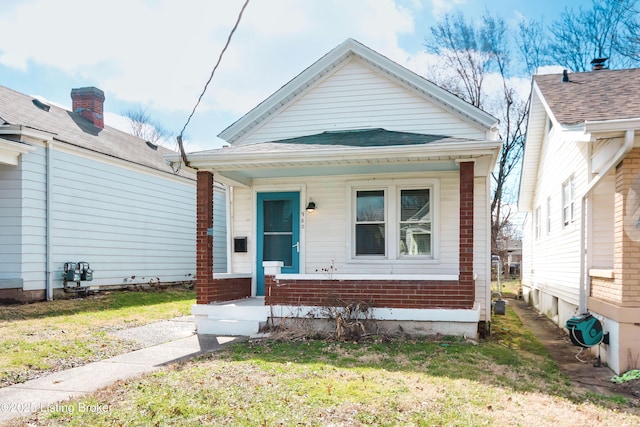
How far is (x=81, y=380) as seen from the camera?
210 inches

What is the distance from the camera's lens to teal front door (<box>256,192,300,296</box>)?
984 cm

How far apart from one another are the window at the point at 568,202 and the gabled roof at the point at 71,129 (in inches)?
451

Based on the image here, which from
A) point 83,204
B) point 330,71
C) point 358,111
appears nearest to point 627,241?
point 358,111

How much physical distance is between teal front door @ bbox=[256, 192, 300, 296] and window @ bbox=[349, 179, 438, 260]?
3.94 ft

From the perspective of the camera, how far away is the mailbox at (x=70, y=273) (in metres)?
11.9

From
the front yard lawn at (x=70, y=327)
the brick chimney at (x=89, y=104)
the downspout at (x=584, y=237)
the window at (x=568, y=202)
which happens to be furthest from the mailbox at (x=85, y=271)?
the window at (x=568, y=202)

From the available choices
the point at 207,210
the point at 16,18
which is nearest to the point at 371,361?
the point at 207,210

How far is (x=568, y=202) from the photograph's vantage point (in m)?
10.3

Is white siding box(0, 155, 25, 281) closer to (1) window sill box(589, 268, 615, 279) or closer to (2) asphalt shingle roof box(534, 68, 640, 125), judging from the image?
(2) asphalt shingle roof box(534, 68, 640, 125)

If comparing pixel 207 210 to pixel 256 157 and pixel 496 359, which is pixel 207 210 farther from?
pixel 496 359

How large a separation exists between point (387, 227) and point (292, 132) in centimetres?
294

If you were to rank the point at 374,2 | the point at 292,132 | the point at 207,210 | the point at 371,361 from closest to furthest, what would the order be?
the point at 374,2
the point at 371,361
the point at 207,210
the point at 292,132

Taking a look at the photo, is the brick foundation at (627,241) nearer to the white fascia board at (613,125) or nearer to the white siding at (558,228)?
the white fascia board at (613,125)

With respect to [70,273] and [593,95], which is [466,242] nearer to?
[593,95]
